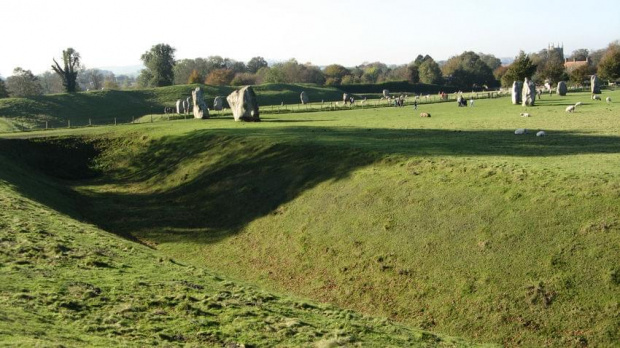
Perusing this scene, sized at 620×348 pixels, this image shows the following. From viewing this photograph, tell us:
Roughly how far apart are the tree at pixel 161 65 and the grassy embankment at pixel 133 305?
12545 centimetres

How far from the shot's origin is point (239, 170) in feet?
120

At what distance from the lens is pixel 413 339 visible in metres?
16.2

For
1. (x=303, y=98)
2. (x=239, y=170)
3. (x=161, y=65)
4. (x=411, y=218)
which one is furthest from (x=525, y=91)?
(x=161, y=65)

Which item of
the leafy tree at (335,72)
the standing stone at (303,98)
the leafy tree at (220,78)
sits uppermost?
the leafy tree at (335,72)

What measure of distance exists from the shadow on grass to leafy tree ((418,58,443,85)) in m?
108

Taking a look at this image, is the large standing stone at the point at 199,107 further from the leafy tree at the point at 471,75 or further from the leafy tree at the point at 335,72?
the leafy tree at the point at 335,72

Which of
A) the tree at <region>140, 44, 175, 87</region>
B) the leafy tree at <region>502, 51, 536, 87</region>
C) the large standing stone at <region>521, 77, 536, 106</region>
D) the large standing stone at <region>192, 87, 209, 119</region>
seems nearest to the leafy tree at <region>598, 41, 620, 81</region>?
the leafy tree at <region>502, 51, 536, 87</region>

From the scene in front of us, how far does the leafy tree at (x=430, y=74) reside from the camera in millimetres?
147875

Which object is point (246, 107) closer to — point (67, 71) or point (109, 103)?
point (109, 103)

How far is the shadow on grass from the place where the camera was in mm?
30875

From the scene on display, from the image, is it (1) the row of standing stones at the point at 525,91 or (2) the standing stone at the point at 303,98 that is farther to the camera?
(2) the standing stone at the point at 303,98

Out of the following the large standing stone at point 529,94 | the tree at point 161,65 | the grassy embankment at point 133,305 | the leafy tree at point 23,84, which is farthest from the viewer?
the tree at point 161,65

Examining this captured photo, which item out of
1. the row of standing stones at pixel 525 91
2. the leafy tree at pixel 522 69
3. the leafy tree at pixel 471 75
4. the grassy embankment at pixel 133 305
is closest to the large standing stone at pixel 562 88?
the row of standing stones at pixel 525 91

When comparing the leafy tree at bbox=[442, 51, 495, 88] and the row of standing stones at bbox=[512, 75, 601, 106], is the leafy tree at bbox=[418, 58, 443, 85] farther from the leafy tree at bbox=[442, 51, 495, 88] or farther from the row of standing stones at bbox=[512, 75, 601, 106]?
the row of standing stones at bbox=[512, 75, 601, 106]
